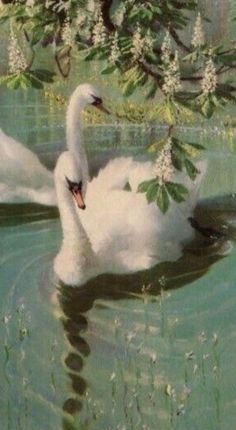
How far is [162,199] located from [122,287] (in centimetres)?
14

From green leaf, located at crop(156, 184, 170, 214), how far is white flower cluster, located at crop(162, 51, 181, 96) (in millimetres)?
135

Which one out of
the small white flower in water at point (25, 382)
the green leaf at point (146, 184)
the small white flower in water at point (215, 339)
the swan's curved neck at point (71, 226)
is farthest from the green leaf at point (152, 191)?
the small white flower in water at point (25, 382)

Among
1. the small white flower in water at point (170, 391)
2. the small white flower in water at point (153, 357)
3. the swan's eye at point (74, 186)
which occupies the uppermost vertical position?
the swan's eye at point (74, 186)

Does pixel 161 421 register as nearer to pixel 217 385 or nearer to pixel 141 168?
pixel 217 385

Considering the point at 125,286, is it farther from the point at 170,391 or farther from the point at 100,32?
the point at 100,32

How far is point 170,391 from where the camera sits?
1547mm

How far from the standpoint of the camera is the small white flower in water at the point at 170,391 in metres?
1.55

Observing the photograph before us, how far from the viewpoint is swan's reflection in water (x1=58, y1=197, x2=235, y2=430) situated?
156 centimetres

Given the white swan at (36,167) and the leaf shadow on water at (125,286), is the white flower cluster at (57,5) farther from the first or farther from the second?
the leaf shadow on water at (125,286)

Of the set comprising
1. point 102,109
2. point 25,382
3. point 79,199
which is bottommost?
point 25,382

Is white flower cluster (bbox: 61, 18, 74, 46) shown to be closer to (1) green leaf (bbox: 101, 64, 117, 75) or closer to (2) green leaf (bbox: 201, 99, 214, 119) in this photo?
(1) green leaf (bbox: 101, 64, 117, 75)

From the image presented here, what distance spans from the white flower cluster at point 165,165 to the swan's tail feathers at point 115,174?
0.04m

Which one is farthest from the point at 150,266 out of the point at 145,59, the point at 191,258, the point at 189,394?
the point at 145,59

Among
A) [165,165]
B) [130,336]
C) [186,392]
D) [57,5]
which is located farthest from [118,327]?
[57,5]
